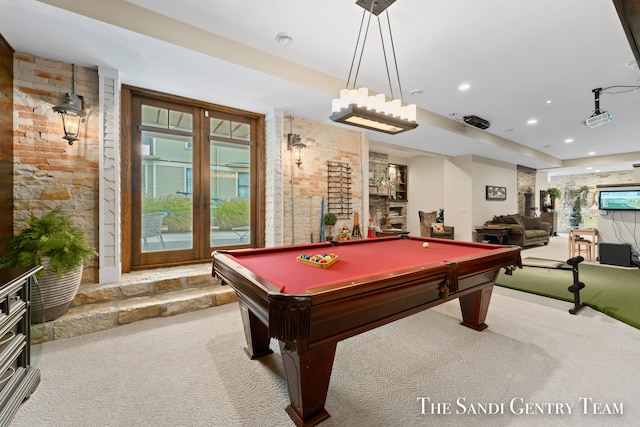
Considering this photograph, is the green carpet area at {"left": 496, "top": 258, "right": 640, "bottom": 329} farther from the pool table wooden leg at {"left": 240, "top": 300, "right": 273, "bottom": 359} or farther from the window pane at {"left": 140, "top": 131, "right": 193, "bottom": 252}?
the window pane at {"left": 140, "top": 131, "right": 193, "bottom": 252}

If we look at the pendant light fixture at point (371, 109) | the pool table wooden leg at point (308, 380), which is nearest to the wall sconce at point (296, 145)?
the pendant light fixture at point (371, 109)

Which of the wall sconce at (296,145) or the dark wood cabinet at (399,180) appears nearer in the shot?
the wall sconce at (296,145)

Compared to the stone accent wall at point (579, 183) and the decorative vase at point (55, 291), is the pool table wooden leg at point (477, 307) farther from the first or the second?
the stone accent wall at point (579, 183)

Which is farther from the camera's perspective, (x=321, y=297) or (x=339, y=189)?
(x=339, y=189)

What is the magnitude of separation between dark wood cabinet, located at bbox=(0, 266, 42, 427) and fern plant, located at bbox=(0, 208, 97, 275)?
66cm

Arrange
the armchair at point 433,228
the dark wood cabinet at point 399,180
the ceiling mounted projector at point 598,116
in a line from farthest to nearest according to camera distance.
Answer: the dark wood cabinet at point 399,180 → the armchair at point 433,228 → the ceiling mounted projector at point 598,116

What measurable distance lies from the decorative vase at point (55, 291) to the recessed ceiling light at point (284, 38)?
322 cm

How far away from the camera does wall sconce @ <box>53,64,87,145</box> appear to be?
3.04m

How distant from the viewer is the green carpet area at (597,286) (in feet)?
10.6

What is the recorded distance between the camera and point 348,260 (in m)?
2.29

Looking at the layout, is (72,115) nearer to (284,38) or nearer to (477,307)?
(284,38)

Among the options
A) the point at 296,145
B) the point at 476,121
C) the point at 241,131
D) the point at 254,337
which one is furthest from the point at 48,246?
the point at 476,121

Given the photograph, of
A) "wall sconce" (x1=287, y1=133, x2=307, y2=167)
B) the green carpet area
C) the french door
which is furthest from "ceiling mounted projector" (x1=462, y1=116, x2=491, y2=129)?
the french door

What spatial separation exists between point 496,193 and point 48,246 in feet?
34.7
